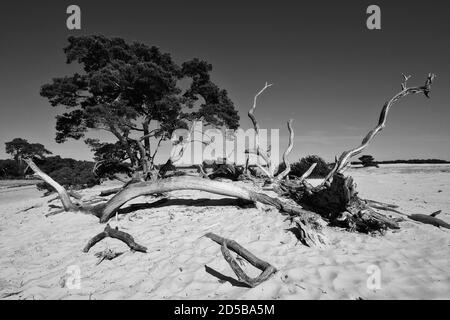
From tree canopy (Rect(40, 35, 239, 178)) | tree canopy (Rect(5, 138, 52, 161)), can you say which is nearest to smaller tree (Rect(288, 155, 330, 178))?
tree canopy (Rect(40, 35, 239, 178))

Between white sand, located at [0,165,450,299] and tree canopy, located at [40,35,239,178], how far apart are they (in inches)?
282

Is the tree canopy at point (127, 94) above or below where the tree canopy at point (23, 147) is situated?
above

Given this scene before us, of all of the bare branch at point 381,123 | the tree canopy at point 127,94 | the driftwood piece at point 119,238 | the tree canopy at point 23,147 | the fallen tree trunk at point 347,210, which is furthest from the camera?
the tree canopy at point 23,147

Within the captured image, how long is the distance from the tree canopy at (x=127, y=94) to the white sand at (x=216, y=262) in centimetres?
717

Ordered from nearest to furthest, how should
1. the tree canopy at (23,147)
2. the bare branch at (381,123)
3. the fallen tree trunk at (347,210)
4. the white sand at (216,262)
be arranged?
1. the white sand at (216,262)
2. the fallen tree trunk at (347,210)
3. the bare branch at (381,123)
4. the tree canopy at (23,147)

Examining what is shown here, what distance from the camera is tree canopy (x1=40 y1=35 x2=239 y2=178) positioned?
1153cm

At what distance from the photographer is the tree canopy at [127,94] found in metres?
11.5

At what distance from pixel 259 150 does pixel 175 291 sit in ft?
21.2

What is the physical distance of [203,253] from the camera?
3.84 meters

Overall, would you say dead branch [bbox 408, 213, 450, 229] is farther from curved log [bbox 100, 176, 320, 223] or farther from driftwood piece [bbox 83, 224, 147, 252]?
driftwood piece [bbox 83, 224, 147, 252]

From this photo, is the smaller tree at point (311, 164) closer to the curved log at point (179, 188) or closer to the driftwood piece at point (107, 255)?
the curved log at point (179, 188)

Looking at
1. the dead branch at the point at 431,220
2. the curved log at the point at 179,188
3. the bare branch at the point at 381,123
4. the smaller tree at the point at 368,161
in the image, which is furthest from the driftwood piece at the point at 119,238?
the smaller tree at the point at 368,161

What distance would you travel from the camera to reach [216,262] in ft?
11.5
